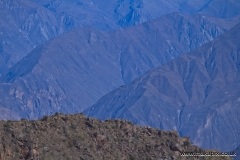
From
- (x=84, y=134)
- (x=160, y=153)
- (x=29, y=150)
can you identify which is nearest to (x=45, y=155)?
(x=29, y=150)

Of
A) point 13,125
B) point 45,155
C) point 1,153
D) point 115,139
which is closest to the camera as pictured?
point 1,153

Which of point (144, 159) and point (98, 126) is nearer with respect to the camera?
point (144, 159)

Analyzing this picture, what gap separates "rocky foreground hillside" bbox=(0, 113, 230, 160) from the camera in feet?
94.5

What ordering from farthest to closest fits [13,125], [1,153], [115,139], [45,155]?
[115,139]
[13,125]
[45,155]
[1,153]

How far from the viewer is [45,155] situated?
95.7ft

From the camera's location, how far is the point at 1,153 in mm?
27375

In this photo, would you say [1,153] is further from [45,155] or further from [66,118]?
[66,118]

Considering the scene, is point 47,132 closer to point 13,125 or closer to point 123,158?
point 13,125

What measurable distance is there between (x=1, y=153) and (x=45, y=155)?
2.34m

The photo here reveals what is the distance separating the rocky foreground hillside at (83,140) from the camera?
28797mm

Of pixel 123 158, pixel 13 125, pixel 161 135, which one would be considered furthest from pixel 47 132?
pixel 161 135

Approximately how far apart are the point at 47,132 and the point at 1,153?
181 inches

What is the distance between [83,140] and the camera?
32.0 m

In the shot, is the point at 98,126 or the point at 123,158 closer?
the point at 123,158
